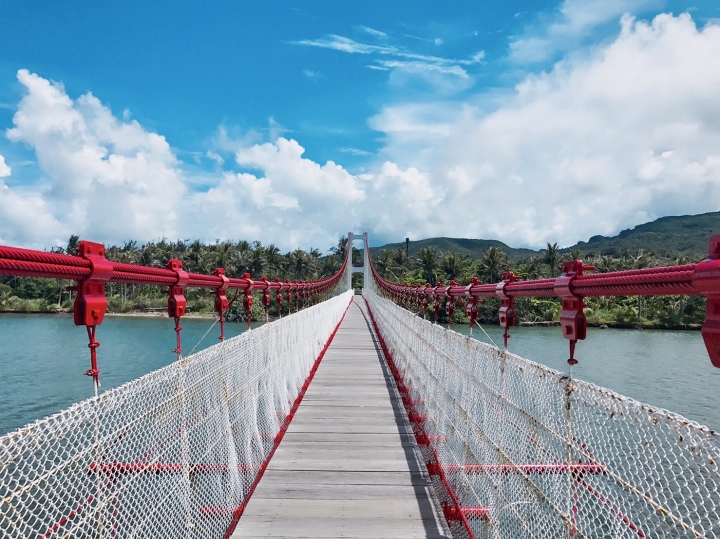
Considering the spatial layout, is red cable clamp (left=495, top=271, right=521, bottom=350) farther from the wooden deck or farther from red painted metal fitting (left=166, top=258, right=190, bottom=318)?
red painted metal fitting (left=166, top=258, right=190, bottom=318)

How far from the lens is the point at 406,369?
526 centimetres

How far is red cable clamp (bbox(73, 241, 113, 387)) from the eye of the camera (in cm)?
162

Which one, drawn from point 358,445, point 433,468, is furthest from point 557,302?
point 433,468

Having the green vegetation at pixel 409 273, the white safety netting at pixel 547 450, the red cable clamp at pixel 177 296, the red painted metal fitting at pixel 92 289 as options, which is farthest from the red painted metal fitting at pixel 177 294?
the green vegetation at pixel 409 273

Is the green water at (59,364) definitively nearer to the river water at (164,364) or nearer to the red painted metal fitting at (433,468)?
the river water at (164,364)

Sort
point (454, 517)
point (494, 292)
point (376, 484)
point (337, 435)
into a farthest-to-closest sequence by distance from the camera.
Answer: point (337, 435) → point (376, 484) → point (494, 292) → point (454, 517)

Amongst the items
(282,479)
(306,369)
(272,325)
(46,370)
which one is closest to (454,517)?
(282,479)

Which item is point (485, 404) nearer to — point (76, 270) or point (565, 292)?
point (565, 292)

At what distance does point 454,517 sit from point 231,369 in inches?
52.1

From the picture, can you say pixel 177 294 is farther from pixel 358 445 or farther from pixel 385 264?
pixel 385 264

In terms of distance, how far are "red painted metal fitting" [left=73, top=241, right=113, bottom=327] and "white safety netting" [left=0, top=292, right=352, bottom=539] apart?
0.28 m

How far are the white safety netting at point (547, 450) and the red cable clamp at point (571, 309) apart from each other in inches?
6.0

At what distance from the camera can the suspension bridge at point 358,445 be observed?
1229mm

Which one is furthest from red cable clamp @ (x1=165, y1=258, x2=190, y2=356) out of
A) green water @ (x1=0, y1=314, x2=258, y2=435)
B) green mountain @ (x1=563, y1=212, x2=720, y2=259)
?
green mountain @ (x1=563, y1=212, x2=720, y2=259)
